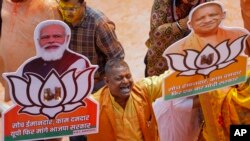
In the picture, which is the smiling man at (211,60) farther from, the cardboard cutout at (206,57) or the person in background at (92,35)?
the person in background at (92,35)

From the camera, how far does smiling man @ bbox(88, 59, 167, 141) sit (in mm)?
2594

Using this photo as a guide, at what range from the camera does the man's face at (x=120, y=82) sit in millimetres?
2570

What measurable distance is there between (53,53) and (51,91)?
15cm

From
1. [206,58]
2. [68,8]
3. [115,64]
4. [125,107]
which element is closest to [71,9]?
[68,8]

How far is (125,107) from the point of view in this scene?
2631 mm

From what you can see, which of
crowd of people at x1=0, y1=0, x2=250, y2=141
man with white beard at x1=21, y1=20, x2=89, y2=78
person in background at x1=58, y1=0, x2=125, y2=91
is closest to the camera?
man with white beard at x1=21, y1=20, x2=89, y2=78

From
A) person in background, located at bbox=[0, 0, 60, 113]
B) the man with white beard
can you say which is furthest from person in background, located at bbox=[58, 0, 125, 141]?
the man with white beard

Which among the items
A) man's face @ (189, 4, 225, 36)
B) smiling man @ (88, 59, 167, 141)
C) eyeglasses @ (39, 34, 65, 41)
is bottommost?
smiling man @ (88, 59, 167, 141)

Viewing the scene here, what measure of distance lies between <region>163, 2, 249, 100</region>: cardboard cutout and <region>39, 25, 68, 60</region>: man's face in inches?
15.7

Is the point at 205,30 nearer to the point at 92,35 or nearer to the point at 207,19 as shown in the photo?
the point at 207,19

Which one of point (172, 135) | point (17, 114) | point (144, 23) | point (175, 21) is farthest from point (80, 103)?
point (144, 23)

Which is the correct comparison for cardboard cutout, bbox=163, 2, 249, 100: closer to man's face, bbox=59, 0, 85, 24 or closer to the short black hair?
the short black hair

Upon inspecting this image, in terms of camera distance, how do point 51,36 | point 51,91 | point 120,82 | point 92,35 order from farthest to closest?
point 92,35
point 120,82
point 51,91
point 51,36

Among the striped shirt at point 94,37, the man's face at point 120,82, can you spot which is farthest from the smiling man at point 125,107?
the striped shirt at point 94,37
